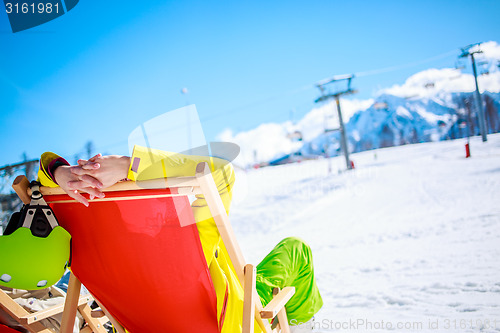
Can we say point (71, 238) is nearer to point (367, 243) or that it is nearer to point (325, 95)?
point (367, 243)

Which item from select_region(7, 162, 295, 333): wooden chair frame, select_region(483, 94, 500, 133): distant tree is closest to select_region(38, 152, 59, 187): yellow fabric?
select_region(7, 162, 295, 333): wooden chair frame

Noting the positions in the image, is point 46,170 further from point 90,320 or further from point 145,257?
point 90,320

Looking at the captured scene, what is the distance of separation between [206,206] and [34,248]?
654mm

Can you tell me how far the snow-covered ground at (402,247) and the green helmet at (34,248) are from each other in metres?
0.73

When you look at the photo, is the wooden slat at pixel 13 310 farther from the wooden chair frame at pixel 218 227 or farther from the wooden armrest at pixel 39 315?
the wooden chair frame at pixel 218 227

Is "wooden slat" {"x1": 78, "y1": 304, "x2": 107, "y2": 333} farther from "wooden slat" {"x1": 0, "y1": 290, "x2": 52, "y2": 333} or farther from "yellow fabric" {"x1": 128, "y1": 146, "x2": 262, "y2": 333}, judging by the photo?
"yellow fabric" {"x1": 128, "y1": 146, "x2": 262, "y2": 333}

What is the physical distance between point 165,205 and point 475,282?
3024mm

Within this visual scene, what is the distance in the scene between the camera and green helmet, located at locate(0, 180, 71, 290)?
119 cm

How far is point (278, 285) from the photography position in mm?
1959

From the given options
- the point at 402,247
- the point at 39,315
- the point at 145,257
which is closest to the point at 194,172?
the point at 145,257

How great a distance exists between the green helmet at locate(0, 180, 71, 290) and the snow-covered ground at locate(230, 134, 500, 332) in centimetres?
73

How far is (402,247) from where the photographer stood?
A: 4566 mm

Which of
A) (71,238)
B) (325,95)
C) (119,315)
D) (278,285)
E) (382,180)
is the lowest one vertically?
(382,180)

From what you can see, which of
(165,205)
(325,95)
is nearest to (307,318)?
(165,205)
